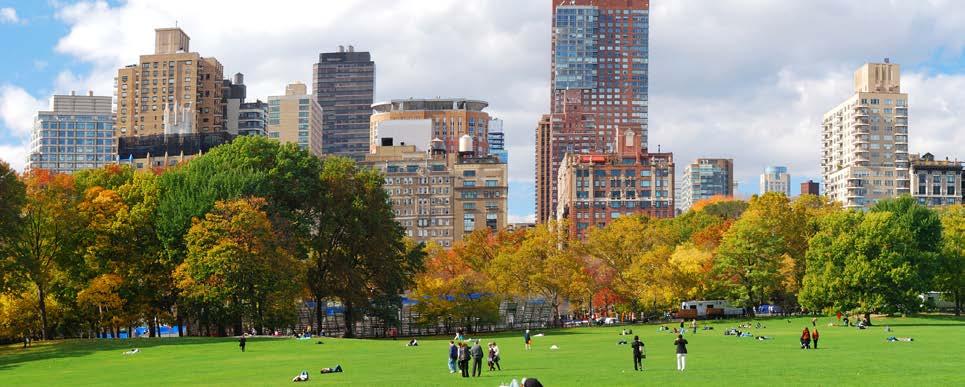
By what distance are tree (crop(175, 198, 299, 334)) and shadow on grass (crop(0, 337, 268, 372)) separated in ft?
13.1

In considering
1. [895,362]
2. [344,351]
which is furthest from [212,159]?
[895,362]

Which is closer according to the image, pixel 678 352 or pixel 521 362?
pixel 678 352

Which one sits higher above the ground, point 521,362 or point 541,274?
point 541,274

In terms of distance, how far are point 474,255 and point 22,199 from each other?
80701mm

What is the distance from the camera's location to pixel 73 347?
88375mm

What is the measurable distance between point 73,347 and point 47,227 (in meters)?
14.2

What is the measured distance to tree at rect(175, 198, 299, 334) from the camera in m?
95.9

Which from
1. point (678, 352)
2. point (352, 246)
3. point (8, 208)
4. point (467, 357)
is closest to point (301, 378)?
point (467, 357)

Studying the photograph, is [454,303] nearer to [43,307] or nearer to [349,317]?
[349,317]

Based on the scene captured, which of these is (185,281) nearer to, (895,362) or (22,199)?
(22,199)

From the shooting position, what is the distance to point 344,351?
81750mm

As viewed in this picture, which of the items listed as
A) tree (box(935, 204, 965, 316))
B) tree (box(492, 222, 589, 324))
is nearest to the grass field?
tree (box(935, 204, 965, 316))

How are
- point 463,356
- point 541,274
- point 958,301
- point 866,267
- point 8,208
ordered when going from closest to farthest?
point 463,356, point 8,208, point 866,267, point 958,301, point 541,274

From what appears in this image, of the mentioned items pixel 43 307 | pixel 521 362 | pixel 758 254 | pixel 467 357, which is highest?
pixel 758 254
